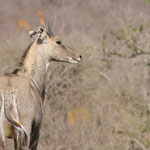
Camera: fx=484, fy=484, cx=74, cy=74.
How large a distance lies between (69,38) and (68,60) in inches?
121

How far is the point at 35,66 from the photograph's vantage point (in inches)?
281

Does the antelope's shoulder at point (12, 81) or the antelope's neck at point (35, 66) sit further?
the antelope's neck at point (35, 66)

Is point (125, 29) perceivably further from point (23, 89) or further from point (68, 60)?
point (23, 89)

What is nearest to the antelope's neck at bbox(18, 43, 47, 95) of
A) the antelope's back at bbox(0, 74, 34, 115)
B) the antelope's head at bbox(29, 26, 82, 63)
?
the antelope's head at bbox(29, 26, 82, 63)

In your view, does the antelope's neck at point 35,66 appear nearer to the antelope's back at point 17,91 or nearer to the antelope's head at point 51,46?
the antelope's head at point 51,46

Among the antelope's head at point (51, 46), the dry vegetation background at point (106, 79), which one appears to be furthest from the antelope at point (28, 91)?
the dry vegetation background at point (106, 79)

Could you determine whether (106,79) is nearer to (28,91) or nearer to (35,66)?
(35,66)

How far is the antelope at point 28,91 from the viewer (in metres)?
5.99

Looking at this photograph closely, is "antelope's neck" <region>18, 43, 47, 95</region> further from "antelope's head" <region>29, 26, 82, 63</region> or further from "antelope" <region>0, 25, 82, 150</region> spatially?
"antelope's head" <region>29, 26, 82, 63</region>

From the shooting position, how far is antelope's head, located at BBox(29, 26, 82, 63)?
287 inches

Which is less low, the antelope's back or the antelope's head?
the antelope's head

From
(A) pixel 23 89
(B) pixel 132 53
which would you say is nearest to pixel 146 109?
(B) pixel 132 53

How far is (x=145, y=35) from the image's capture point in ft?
33.0

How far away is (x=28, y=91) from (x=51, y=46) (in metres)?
1.28
